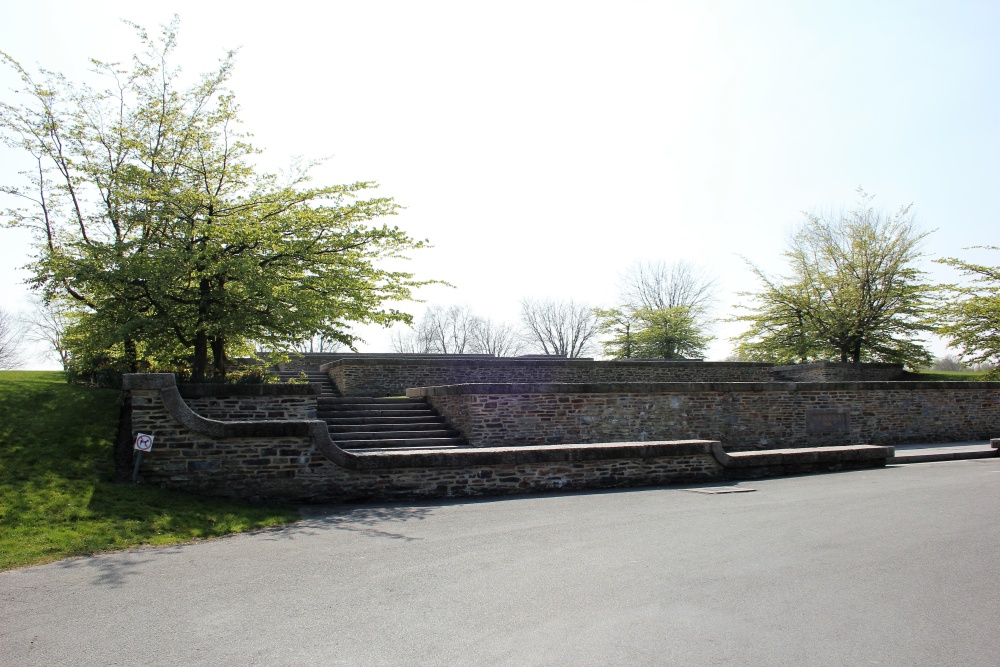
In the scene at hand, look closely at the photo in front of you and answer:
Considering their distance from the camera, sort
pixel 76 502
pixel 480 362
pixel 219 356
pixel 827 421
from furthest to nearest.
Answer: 1. pixel 480 362
2. pixel 827 421
3. pixel 219 356
4. pixel 76 502

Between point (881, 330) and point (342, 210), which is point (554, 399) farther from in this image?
point (881, 330)

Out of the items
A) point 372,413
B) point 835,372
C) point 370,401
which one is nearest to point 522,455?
point 372,413

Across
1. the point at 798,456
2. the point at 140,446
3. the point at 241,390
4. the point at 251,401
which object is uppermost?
the point at 241,390

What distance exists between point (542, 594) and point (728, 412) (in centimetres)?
1245

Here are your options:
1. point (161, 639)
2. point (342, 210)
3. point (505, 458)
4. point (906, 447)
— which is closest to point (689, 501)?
point (505, 458)

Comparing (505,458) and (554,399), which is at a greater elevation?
(554,399)

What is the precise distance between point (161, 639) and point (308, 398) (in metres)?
9.36

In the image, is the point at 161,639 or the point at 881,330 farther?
the point at 881,330

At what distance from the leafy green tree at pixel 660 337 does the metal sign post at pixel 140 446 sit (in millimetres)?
29435

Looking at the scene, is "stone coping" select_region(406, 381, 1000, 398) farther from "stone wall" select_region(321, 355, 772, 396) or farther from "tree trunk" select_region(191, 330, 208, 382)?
"tree trunk" select_region(191, 330, 208, 382)

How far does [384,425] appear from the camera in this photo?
13.9 metres

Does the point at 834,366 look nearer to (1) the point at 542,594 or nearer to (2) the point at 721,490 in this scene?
(2) the point at 721,490

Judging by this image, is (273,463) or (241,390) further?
(241,390)

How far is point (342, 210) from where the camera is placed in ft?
41.5
